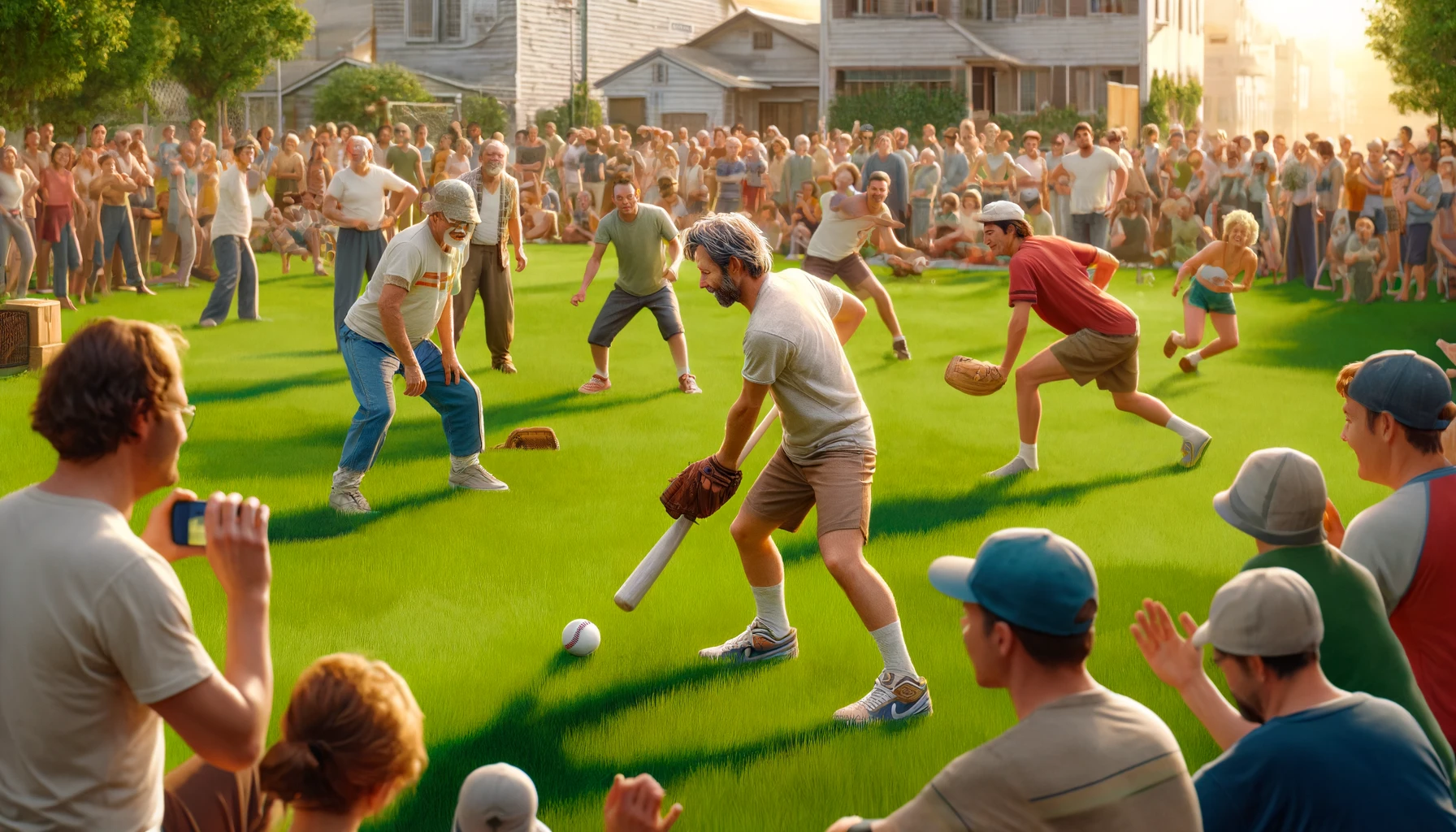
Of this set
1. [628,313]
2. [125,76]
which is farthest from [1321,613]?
[125,76]

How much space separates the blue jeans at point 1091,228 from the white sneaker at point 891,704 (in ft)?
56.7

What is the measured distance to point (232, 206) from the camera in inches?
761

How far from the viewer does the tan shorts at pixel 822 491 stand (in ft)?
21.4

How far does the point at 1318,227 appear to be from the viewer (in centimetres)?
2436

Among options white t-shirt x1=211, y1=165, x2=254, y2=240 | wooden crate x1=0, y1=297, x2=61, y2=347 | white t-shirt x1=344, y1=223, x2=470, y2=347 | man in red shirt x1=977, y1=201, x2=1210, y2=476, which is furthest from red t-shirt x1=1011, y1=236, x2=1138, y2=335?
white t-shirt x1=211, y1=165, x2=254, y2=240

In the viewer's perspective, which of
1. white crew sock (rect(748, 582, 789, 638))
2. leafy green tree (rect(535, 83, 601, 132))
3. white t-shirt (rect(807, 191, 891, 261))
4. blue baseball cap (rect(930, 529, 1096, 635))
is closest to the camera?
blue baseball cap (rect(930, 529, 1096, 635))

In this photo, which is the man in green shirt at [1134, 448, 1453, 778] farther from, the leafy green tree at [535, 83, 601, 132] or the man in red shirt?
the leafy green tree at [535, 83, 601, 132]

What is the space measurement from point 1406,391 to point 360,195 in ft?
43.1

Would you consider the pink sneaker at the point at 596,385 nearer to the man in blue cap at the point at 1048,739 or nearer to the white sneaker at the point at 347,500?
the white sneaker at the point at 347,500

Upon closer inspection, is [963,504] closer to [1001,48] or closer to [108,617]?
[108,617]

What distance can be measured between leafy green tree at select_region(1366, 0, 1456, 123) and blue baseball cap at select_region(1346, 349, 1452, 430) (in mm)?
30525

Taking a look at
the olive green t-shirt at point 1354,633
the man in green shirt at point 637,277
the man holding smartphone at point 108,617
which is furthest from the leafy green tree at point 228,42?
the olive green t-shirt at point 1354,633

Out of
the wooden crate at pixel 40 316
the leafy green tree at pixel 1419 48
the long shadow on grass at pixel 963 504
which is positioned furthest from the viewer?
the leafy green tree at pixel 1419 48

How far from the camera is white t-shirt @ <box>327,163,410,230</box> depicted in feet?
53.1
